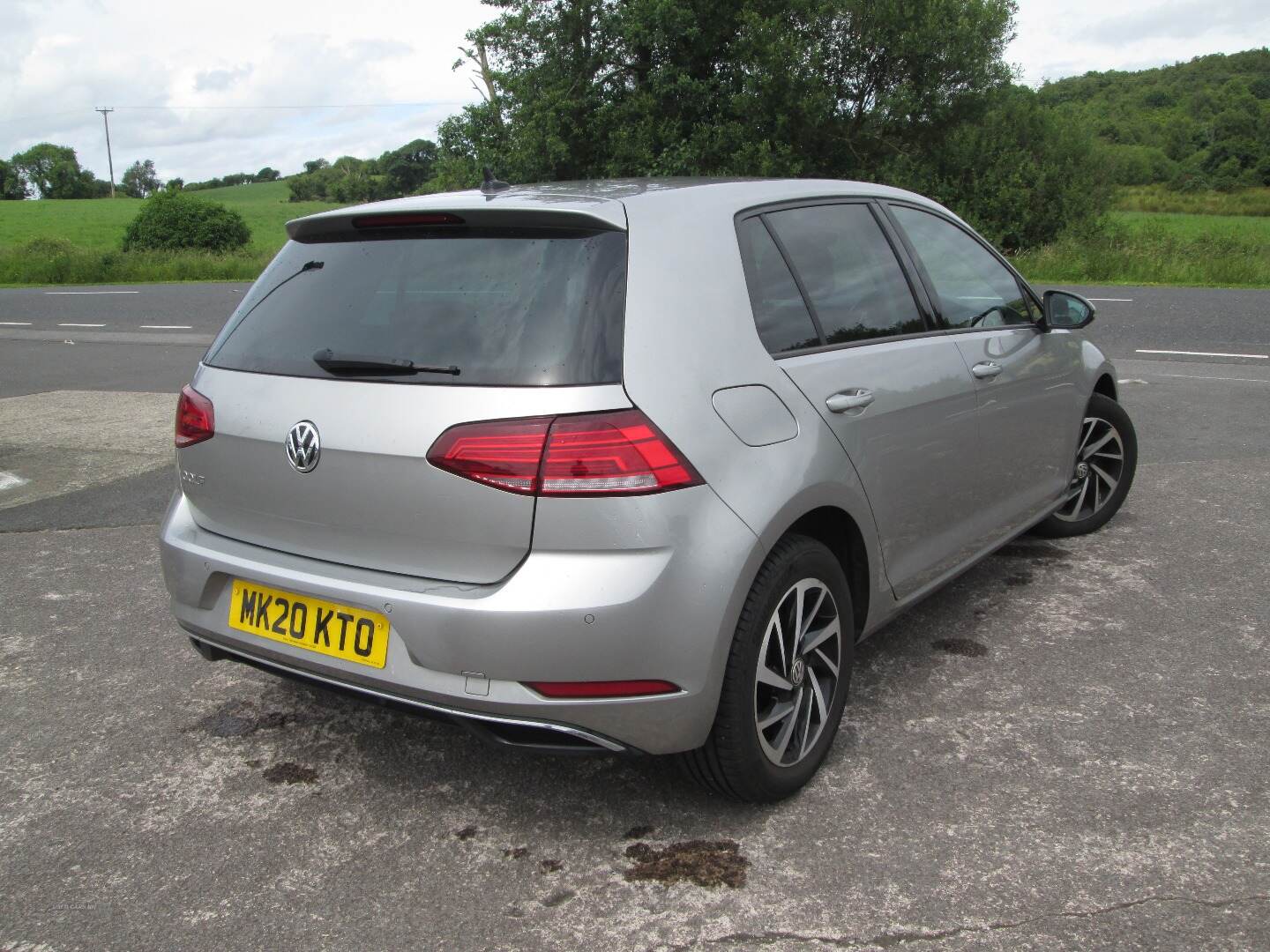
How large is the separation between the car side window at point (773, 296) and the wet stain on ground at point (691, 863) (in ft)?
4.11

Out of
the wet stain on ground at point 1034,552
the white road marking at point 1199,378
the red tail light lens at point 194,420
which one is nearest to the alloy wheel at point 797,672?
the red tail light lens at point 194,420

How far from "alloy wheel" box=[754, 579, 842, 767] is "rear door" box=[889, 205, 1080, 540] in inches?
46.9

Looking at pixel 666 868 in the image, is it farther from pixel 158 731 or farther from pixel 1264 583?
pixel 1264 583

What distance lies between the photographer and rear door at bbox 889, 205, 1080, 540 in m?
3.94

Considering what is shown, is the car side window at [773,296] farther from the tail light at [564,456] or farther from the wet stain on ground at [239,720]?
the wet stain on ground at [239,720]

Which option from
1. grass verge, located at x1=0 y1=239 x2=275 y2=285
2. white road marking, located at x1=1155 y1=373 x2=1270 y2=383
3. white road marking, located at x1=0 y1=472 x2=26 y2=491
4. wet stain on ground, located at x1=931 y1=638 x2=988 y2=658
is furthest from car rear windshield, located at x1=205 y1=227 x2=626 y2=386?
grass verge, located at x1=0 y1=239 x2=275 y2=285

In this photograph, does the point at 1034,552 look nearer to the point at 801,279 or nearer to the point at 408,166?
the point at 801,279

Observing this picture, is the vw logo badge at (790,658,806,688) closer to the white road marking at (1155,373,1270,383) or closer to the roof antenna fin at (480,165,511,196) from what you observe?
the roof antenna fin at (480,165,511,196)

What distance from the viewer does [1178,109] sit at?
59.7 m

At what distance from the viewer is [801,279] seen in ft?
10.6

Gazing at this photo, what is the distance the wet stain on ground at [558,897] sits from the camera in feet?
8.29

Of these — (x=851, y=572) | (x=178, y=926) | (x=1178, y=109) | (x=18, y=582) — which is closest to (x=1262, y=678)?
(x=851, y=572)

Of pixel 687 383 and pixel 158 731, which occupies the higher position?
pixel 687 383

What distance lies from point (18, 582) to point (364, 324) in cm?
288
